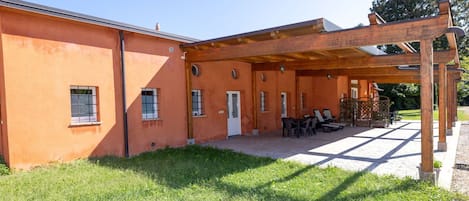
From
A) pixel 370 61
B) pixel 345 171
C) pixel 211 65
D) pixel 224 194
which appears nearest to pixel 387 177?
pixel 345 171

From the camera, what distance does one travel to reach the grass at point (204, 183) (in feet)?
16.3

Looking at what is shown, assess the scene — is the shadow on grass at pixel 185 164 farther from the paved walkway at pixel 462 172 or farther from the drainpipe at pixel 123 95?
the paved walkway at pixel 462 172

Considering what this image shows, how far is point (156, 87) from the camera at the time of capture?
9.20 m

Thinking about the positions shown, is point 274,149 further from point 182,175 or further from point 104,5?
point 104,5

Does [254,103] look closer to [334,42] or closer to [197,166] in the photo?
[197,166]

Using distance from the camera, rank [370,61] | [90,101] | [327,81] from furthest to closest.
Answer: [327,81] → [370,61] → [90,101]

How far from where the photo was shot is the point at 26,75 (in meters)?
6.55

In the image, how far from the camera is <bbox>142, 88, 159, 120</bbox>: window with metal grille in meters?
9.13

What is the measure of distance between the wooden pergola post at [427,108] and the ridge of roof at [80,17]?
6.66 m

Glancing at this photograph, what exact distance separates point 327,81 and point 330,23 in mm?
11921

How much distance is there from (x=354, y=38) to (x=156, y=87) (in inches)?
228

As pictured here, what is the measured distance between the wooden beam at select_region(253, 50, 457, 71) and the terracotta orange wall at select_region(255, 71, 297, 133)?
5.81 feet

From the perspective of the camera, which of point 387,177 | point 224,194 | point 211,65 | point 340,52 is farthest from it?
point 211,65

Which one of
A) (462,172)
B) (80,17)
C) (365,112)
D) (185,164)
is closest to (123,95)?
(80,17)
